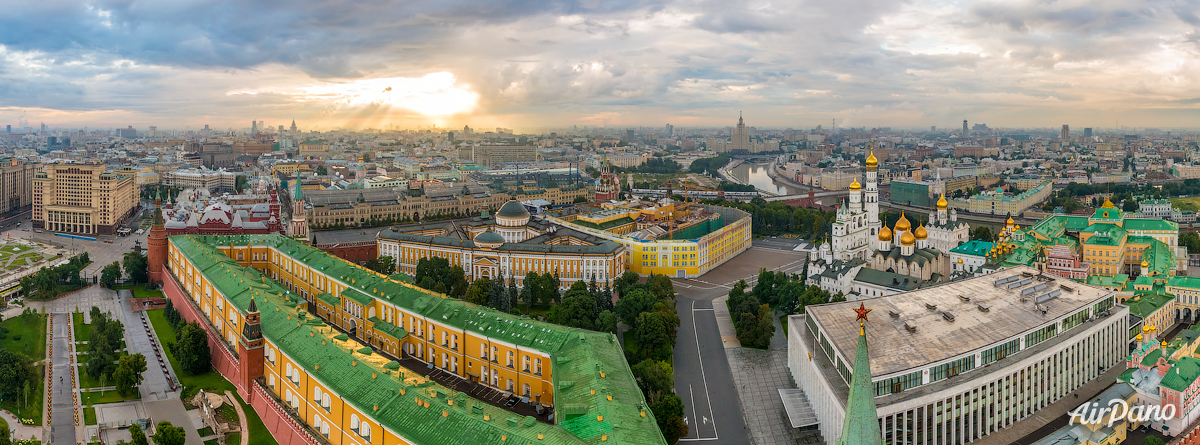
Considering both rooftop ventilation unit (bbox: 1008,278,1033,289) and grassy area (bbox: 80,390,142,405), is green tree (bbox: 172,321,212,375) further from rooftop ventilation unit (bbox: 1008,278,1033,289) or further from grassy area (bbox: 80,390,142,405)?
rooftop ventilation unit (bbox: 1008,278,1033,289)

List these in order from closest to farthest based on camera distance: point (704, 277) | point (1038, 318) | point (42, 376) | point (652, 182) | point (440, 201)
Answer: point (1038, 318) < point (42, 376) < point (704, 277) < point (440, 201) < point (652, 182)

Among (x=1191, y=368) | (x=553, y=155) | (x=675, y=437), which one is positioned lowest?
(x=675, y=437)

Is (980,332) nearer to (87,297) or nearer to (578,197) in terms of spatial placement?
(87,297)

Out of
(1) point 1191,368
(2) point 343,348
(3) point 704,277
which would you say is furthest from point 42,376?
(1) point 1191,368

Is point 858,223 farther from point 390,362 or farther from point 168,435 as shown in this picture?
point 168,435

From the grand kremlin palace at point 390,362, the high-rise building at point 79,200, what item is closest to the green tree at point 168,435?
the grand kremlin palace at point 390,362

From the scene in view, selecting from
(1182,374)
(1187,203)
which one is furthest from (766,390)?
(1187,203)
